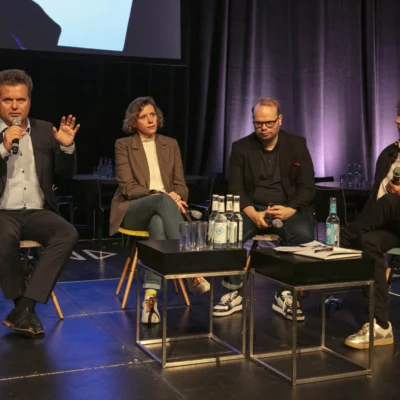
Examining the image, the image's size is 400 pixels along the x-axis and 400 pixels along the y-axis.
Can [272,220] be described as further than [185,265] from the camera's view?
Yes

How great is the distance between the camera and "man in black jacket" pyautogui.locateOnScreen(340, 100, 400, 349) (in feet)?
10.3

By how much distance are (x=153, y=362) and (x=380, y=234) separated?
1.30 metres

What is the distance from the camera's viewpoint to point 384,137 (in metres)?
7.62

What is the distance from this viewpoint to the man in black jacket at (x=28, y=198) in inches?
129

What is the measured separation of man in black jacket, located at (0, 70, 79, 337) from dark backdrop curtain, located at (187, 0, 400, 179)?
393 cm

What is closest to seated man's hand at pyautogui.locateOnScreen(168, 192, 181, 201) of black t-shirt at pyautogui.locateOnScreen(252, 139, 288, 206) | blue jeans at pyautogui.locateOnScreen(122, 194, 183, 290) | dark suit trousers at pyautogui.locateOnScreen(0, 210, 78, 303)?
blue jeans at pyautogui.locateOnScreen(122, 194, 183, 290)

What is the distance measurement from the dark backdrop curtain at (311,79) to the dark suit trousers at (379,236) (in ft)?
13.8

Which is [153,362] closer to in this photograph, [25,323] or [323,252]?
[25,323]

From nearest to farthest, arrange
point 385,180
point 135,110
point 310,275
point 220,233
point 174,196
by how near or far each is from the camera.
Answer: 1. point 310,275
2. point 220,233
3. point 385,180
4. point 174,196
5. point 135,110

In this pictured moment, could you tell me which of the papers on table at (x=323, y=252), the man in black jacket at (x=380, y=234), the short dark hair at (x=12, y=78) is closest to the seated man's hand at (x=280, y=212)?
the man in black jacket at (x=380, y=234)

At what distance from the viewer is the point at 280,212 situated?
3.78m

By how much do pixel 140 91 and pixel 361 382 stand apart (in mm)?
5046

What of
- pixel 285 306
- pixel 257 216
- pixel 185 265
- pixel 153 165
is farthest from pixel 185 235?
pixel 153 165

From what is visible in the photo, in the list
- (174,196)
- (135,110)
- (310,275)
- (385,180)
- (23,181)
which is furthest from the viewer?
(135,110)
